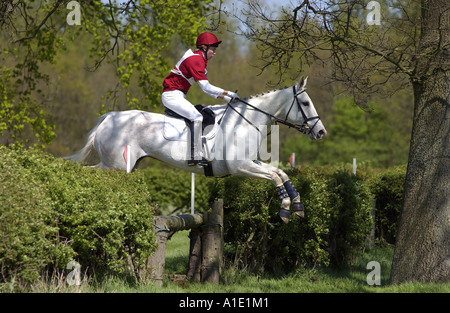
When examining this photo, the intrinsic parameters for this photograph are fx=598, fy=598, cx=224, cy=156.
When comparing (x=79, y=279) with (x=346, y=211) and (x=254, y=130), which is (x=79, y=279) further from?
(x=346, y=211)

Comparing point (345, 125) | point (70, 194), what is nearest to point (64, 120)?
point (345, 125)

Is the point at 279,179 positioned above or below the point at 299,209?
above

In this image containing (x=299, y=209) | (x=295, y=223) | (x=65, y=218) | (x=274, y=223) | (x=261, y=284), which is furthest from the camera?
(x=274, y=223)

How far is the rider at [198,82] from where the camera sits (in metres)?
7.79

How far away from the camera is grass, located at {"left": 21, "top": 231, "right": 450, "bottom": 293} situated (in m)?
5.61

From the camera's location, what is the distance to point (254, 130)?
8117 millimetres

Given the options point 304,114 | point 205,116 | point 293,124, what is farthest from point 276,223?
point 205,116

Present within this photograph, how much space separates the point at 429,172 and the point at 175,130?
11.0 ft

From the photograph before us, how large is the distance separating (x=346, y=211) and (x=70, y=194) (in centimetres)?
512

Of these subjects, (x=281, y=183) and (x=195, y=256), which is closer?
(x=281, y=183)

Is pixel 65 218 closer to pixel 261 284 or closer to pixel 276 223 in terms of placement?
pixel 261 284

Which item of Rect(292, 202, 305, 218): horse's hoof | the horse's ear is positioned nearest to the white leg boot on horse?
Rect(292, 202, 305, 218): horse's hoof

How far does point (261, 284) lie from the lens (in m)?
7.79

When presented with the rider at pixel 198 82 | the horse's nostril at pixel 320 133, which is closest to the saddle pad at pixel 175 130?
the rider at pixel 198 82
